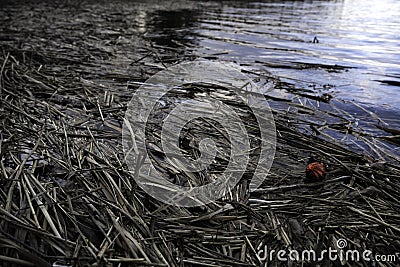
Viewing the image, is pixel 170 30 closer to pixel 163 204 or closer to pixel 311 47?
pixel 311 47

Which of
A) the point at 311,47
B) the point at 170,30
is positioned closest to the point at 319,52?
the point at 311,47

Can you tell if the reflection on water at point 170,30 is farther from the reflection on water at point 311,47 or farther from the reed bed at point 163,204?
the reed bed at point 163,204

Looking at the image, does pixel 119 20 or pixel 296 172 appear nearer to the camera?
pixel 296 172

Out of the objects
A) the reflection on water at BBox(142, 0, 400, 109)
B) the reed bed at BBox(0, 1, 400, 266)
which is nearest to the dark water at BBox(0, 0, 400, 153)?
the reflection on water at BBox(142, 0, 400, 109)

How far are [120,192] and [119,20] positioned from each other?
13.7m

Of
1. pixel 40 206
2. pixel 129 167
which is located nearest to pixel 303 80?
pixel 129 167

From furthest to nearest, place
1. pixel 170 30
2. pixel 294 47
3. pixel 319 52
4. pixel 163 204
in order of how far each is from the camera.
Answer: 1. pixel 170 30
2. pixel 294 47
3. pixel 319 52
4. pixel 163 204

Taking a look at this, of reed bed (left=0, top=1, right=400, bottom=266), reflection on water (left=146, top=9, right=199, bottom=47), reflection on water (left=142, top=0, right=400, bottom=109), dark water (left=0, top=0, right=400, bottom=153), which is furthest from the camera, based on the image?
reflection on water (left=146, top=9, right=199, bottom=47)

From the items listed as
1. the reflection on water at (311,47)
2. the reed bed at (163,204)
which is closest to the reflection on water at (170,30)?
the reflection on water at (311,47)

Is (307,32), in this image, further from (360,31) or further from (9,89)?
(9,89)

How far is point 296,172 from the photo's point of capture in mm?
3180

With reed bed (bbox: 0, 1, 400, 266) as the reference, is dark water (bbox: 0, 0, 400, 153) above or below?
below

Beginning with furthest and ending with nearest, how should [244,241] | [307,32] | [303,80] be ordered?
[307,32] < [303,80] < [244,241]

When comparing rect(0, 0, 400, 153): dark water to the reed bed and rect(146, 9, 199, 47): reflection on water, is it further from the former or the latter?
the reed bed
